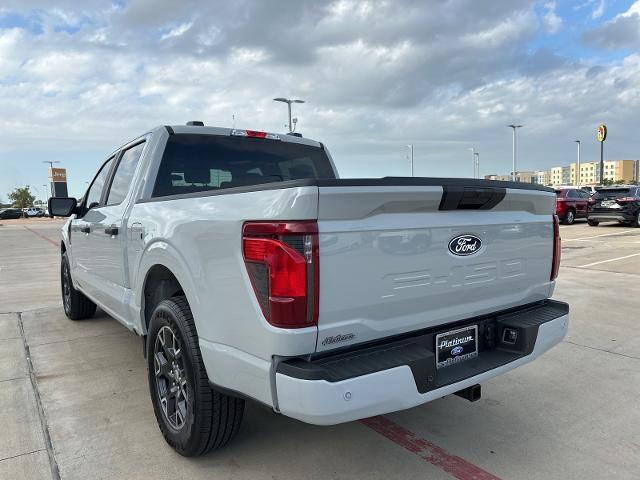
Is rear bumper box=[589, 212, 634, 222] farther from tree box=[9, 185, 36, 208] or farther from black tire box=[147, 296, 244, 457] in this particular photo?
tree box=[9, 185, 36, 208]

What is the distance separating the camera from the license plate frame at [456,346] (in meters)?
2.60

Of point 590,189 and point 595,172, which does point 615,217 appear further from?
point 595,172

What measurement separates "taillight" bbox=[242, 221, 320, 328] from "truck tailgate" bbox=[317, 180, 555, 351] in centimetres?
5

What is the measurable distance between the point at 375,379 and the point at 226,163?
240 cm

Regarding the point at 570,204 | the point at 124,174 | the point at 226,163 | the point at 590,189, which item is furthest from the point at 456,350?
the point at 590,189

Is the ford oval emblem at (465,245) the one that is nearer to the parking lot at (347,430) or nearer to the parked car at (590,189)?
the parking lot at (347,430)

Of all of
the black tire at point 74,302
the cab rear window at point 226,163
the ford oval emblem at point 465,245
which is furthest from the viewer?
the black tire at point 74,302

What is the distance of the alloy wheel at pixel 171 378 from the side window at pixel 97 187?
2337 millimetres

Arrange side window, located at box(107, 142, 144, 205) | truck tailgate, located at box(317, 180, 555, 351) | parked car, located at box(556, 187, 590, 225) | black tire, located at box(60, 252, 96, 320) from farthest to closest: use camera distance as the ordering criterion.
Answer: parked car, located at box(556, 187, 590, 225)
black tire, located at box(60, 252, 96, 320)
side window, located at box(107, 142, 144, 205)
truck tailgate, located at box(317, 180, 555, 351)

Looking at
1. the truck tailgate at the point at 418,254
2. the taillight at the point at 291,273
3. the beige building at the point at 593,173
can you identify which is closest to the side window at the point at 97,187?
the taillight at the point at 291,273

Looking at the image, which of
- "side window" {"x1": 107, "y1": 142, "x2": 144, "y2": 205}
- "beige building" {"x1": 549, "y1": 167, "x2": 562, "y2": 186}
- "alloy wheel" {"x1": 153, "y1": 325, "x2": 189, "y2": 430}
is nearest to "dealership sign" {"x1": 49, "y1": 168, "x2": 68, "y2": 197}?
"side window" {"x1": 107, "y1": 142, "x2": 144, "y2": 205}

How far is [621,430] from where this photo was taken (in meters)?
3.14

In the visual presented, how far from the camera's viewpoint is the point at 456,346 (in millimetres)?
2686

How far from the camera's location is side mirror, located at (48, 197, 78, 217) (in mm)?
5035
